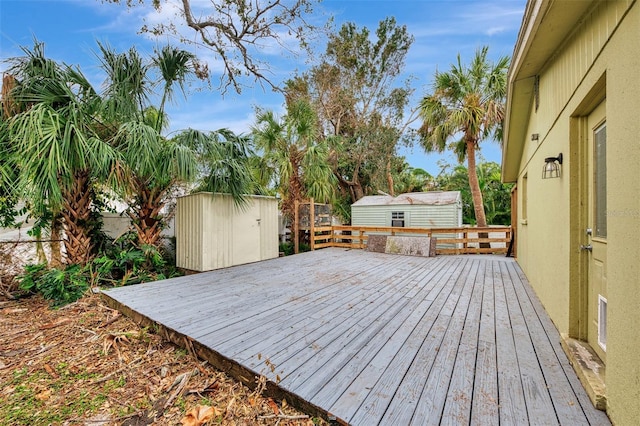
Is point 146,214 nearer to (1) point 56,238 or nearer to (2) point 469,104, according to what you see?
(1) point 56,238

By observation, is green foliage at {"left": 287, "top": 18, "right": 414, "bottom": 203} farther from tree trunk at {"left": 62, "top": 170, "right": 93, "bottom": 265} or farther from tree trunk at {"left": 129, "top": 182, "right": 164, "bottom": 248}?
tree trunk at {"left": 62, "top": 170, "right": 93, "bottom": 265}

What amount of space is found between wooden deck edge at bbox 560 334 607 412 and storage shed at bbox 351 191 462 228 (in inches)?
303

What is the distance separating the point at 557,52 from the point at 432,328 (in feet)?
10.1

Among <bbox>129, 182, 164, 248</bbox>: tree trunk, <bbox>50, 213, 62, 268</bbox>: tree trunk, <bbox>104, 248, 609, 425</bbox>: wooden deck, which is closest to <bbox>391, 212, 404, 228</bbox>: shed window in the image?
<bbox>104, 248, 609, 425</bbox>: wooden deck

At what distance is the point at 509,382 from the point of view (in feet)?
5.72

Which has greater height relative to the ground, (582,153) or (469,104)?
(469,104)

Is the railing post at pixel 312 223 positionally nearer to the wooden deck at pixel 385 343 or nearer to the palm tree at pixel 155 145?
the palm tree at pixel 155 145

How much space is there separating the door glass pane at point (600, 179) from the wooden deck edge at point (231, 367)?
7.32 ft

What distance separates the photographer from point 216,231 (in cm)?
550

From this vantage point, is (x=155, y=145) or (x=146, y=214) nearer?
(x=155, y=145)

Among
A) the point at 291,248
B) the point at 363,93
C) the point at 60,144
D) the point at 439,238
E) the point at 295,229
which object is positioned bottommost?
the point at 291,248

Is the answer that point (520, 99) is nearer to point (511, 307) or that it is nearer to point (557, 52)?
point (557, 52)

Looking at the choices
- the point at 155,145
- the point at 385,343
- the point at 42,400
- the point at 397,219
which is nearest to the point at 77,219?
the point at 155,145

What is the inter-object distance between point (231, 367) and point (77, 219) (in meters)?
4.23
